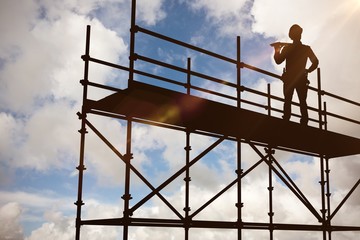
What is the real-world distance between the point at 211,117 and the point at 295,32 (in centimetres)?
291

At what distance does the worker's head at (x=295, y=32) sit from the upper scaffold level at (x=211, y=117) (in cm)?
191

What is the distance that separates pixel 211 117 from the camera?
9.80 metres

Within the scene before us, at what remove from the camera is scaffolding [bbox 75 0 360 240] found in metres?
8.79

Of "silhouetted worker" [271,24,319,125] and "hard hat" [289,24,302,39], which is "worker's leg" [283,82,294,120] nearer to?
"silhouetted worker" [271,24,319,125]

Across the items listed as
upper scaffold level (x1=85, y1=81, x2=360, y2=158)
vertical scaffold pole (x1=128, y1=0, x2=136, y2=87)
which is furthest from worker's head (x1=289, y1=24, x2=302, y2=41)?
vertical scaffold pole (x1=128, y1=0, x2=136, y2=87)

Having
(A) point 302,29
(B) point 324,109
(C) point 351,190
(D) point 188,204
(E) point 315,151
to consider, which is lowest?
(D) point 188,204

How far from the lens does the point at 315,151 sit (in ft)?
43.0

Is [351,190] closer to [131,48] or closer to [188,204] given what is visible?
[188,204]

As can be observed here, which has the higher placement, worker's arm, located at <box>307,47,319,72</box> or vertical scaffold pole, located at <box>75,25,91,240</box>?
worker's arm, located at <box>307,47,319,72</box>

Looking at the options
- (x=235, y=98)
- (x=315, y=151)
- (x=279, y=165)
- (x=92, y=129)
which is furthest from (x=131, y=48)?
(x=315, y=151)

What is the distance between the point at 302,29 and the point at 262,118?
2416 mm

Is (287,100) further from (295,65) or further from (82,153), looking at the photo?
(82,153)

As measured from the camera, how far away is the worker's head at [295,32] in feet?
35.6

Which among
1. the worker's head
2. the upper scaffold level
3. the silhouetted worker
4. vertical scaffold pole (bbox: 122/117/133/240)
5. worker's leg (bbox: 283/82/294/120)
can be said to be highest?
the worker's head
